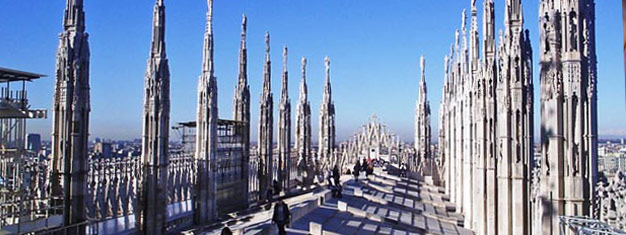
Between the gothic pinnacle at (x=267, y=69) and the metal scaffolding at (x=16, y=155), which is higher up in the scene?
the gothic pinnacle at (x=267, y=69)

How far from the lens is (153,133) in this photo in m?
14.9

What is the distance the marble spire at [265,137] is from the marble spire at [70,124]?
1170cm

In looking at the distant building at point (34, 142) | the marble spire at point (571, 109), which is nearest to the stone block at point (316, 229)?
the marble spire at point (571, 109)

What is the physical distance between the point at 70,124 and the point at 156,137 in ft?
9.70

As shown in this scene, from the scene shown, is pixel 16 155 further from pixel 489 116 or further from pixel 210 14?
pixel 489 116

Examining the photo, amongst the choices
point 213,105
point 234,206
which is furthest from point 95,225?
point 234,206

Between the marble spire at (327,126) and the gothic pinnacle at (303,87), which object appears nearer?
the gothic pinnacle at (303,87)

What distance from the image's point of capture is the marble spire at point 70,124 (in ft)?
40.1

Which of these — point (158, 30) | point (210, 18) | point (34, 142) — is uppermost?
point (210, 18)

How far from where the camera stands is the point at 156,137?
49.1 feet

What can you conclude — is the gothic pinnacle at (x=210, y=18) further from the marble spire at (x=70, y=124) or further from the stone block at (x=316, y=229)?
the stone block at (x=316, y=229)

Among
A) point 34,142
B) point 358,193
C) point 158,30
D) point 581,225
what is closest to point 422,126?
point 358,193

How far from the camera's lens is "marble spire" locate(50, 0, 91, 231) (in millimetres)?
12211

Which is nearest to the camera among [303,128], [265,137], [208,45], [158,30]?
[158,30]
